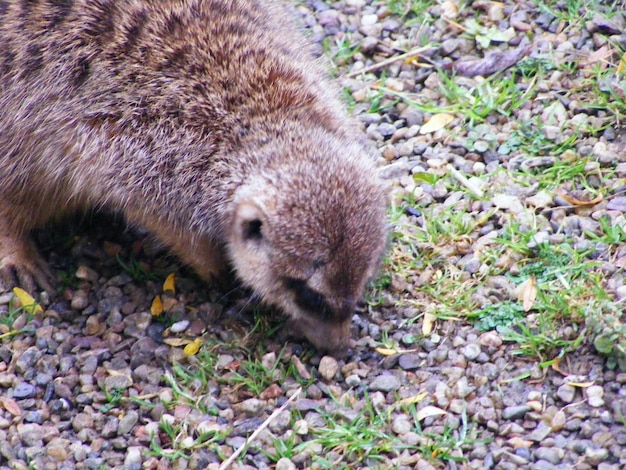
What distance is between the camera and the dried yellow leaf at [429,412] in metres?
5.30

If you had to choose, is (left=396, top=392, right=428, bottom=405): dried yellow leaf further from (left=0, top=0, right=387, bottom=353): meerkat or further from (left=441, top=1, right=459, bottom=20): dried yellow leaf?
(left=441, top=1, right=459, bottom=20): dried yellow leaf

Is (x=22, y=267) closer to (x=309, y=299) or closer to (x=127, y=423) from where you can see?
(x=127, y=423)

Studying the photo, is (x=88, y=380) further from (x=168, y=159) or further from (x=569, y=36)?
(x=569, y=36)

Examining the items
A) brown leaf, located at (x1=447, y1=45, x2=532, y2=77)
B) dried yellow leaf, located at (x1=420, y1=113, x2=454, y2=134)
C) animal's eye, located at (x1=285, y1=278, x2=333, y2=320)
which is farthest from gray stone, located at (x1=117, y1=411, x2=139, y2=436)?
brown leaf, located at (x1=447, y1=45, x2=532, y2=77)

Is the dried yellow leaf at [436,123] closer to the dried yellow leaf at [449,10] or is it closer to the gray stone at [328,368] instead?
the dried yellow leaf at [449,10]

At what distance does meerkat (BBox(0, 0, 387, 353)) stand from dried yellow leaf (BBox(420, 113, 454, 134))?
2.86 feet

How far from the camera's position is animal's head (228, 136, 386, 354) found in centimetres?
533

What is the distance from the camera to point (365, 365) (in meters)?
5.73

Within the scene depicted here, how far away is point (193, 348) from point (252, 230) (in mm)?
864

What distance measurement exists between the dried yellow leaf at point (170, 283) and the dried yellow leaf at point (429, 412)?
6.32ft

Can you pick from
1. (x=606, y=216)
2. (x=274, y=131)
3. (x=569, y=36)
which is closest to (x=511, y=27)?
(x=569, y=36)

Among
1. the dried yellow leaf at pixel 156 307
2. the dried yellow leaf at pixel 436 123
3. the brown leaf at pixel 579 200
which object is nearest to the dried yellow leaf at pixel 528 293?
the brown leaf at pixel 579 200

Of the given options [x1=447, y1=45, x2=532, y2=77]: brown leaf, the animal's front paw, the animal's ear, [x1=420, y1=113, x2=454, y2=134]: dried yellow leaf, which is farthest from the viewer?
[x1=447, y1=45, x2=532, y2=77]: brown leaf

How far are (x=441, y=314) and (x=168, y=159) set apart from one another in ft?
6.33
